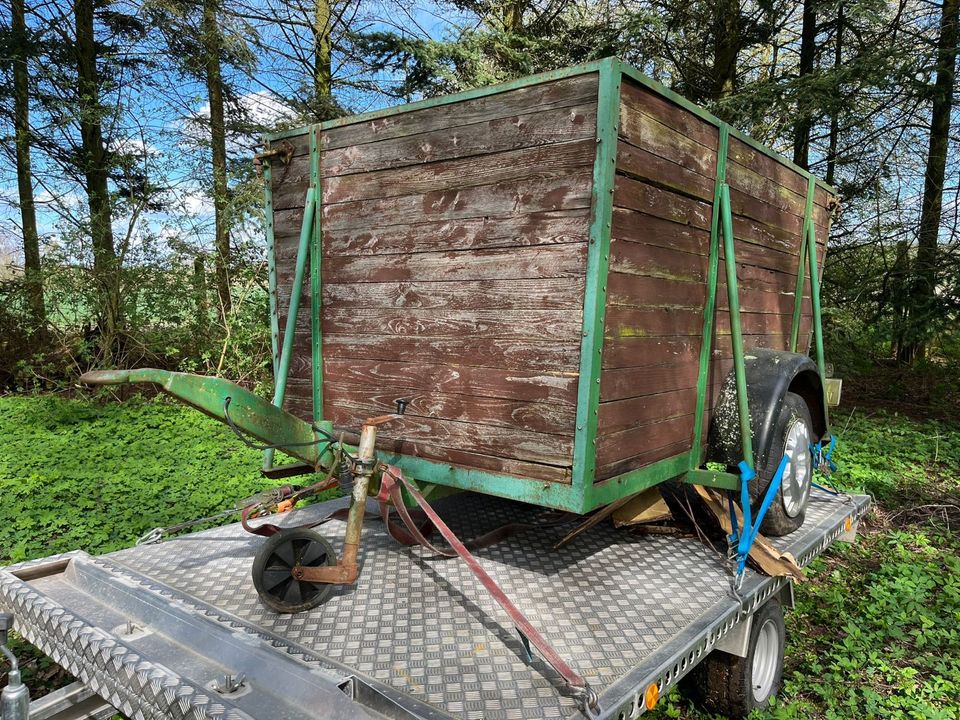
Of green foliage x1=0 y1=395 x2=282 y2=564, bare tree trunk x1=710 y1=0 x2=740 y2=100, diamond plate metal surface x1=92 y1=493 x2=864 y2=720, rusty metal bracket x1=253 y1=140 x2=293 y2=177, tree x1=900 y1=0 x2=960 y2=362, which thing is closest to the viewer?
diamond plate metal surface x1=92 y1=493 x2=864 y2=720

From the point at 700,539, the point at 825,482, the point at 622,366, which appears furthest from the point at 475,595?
the point at 825,482

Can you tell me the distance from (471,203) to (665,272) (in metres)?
0.85

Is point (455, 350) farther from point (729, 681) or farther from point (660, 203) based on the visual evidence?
point (729, 681)

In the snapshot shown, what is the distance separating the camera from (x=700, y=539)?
133 inches

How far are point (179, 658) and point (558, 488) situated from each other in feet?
4.47

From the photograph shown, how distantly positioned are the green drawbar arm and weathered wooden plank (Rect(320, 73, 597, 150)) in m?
1.32

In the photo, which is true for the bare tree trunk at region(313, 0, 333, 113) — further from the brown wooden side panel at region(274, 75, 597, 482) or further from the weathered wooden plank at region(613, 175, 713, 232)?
the weathered wooden plank at region(613, 175, 713, 232)

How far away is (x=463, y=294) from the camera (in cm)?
268

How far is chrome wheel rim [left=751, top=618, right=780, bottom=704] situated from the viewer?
307cm

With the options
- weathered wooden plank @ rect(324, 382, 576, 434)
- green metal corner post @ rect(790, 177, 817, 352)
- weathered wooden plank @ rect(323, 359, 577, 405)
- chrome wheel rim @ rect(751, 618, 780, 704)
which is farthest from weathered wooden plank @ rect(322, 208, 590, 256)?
green metal corner post @ rect(790, 177, 817, 352)

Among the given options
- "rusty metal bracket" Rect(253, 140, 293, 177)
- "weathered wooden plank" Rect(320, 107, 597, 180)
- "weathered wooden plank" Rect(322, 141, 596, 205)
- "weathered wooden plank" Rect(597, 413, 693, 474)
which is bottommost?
"weathered wooden plank" Rect(597, 413, 693, 474)

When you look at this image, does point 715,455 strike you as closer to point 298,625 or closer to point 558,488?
point 558,488

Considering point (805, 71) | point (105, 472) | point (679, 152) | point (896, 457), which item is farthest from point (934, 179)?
point (105, 472)

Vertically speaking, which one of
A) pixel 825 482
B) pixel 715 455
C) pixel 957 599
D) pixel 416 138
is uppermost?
pixel 416 138
